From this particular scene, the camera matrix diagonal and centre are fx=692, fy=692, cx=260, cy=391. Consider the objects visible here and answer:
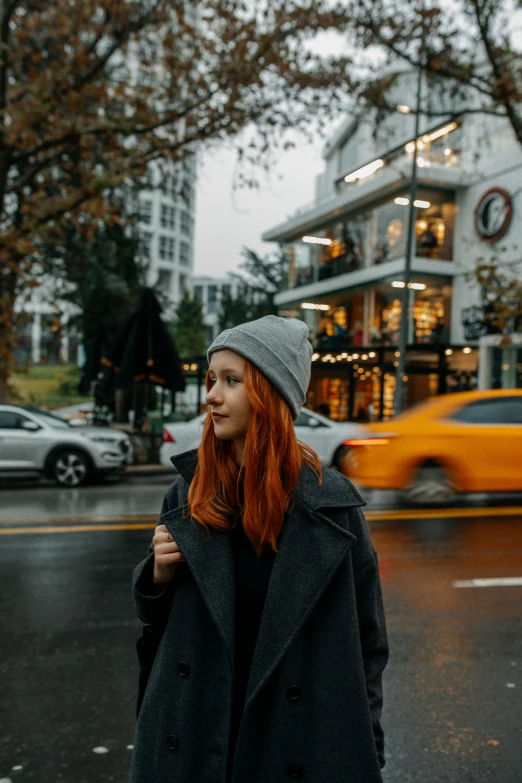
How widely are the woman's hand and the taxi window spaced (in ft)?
29.1

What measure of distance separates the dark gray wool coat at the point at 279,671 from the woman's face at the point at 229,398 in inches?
9.2

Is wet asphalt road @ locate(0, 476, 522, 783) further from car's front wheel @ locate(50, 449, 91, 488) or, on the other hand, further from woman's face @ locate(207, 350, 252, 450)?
car's front wheel @ locate(50, 449, 91, 488)

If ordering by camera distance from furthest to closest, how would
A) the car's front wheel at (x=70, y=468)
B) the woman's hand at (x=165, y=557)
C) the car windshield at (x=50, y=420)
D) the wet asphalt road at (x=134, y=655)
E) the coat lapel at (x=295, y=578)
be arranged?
the car windshield at (x=50, y=420) < the car's front wheel at (x=70, y=468) < the wet asphalt road at (x=134, y=655) < the woman's hand at (x=165, y=557) < the coat lapel at (x=295, y=578)

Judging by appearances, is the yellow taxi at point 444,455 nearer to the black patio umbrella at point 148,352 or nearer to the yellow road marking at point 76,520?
the yellow road marking at point 76,520

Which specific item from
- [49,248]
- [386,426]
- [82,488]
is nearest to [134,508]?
[82,488]

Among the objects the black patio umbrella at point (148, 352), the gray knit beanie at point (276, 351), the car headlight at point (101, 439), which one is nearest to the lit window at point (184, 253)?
the black patio umbrella at point (148, 352)

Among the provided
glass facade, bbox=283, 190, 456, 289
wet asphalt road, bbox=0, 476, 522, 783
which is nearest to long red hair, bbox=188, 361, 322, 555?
wet asphalt road, bbox=0, 476, 522, 783

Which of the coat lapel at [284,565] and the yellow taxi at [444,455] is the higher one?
the coat lapel at [284,565]

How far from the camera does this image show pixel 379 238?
28.5 m

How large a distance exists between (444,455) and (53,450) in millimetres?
7046

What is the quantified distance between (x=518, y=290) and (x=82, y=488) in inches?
395

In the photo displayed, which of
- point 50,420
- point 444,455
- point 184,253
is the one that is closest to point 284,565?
point 444,455

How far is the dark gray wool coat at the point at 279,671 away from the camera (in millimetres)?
1704

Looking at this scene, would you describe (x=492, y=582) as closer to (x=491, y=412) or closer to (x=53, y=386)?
(x=491, y=412)
